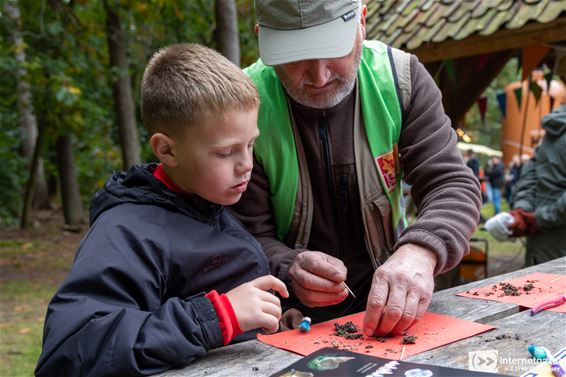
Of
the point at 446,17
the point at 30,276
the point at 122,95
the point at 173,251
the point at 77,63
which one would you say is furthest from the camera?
the point at 122,95

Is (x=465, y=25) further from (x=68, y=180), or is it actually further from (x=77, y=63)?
(x=68, y=180)

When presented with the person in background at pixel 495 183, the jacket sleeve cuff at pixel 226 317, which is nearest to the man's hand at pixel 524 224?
the jacket sleeve cuff at pixel 226 317

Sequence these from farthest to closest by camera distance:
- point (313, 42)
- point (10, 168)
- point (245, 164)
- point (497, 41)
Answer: point (10, 168), point (497, 41), point (313, 42), point (245, 164)

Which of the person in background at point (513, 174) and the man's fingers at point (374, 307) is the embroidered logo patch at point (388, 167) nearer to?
the man's fingers at point (374, 307)

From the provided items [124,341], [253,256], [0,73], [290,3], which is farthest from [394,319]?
[0,73]

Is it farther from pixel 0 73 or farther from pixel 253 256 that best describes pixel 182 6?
pixel 253 256

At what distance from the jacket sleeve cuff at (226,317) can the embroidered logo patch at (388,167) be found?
33.8 inches

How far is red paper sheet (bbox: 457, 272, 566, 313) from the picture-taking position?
6.12 ft

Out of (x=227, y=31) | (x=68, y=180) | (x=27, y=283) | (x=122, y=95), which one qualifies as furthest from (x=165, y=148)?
(x=68, y=180)

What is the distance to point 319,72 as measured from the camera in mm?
1954

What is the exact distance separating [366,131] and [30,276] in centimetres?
750

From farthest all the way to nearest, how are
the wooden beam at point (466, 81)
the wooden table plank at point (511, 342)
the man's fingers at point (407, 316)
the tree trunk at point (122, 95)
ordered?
A: the tree trunk at point (122, 95)
the wooden beam at point (466, 81)
the man's fingers at point (407, 316)
the wooden table plank at point (511, 342)

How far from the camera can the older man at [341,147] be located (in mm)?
1950

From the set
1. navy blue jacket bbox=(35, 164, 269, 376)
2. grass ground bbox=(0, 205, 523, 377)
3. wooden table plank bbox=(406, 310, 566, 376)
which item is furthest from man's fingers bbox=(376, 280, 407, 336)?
grass ground bbox=(0, 205, 523, 377)
